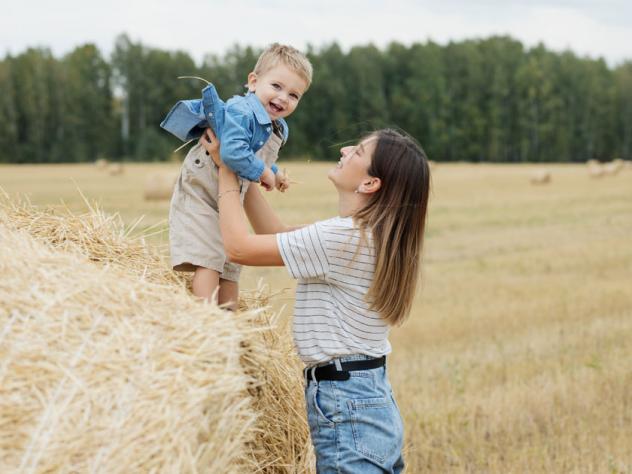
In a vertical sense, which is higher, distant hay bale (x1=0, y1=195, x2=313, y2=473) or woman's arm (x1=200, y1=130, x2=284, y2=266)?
woman's arm (x1=200, y1=130, x2=284, y2=266)

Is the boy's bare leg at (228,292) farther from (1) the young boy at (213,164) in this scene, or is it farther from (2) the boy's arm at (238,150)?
(2) the boy's arm at (238,150)

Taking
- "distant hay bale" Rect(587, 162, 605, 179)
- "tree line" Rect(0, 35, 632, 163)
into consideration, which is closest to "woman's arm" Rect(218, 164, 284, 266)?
"distant hay bale" Rect(587, 162, 605, 179)

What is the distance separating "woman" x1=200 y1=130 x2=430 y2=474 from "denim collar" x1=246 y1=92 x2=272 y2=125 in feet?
0.62

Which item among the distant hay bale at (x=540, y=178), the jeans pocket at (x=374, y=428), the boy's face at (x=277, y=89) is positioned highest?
the boy's face at (x=277, y=89)

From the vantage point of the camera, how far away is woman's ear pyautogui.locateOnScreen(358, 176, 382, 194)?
3.09 m

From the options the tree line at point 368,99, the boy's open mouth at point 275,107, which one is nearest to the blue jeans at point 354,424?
the boy's open mouth at point 275,107

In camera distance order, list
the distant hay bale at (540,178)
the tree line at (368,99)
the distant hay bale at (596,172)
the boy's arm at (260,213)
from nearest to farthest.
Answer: the boy's arm at (260,213) < the distant hay bale at (540,178) < the distant hay bale at (596,172) < the tree line at (368,99)

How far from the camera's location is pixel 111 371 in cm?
231

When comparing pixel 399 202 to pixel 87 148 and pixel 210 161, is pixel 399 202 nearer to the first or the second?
pixel 210 161

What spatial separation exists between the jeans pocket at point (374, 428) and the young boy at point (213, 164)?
0.70m

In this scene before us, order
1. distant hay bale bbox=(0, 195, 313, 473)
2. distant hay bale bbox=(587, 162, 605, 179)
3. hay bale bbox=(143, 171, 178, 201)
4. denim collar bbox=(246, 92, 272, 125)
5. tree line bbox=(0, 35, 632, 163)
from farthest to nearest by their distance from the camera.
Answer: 1. tree line bbox=(0, 35, 632, 163)
2. distant hay bale bbox=(587, 162, 605, 179)
3. hay bale bbox=(143, 171, 178, 201)
4. denim collar bbox=(246, 92, 272, 125)
5. distant hay bale bbox=(0, 195, 313, 473)

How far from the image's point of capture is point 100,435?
222 cm

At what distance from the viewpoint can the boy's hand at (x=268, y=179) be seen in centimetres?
325

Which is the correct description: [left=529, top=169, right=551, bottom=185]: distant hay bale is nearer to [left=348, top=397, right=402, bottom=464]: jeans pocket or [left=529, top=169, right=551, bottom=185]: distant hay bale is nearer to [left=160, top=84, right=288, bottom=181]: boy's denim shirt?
[left=160, top=84, right=288, bottom=181]: boy's denim shirt
